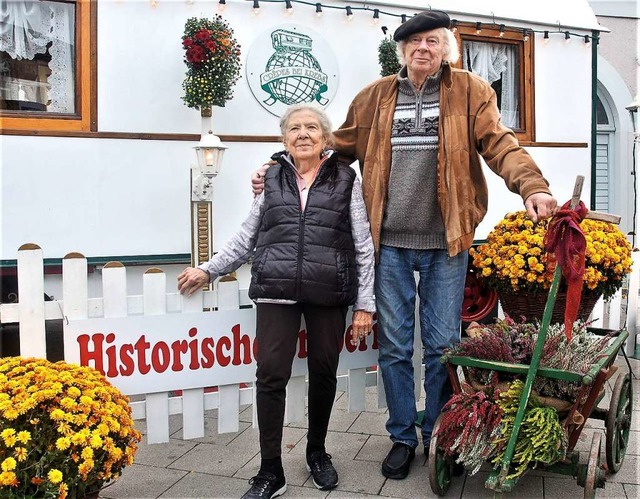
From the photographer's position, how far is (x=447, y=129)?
313cm

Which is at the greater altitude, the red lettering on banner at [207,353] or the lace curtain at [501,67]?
A: the lace curtain at [501,67]

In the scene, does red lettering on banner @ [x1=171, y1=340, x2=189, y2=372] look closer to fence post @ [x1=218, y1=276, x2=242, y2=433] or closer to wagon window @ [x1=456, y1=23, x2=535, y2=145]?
fence post @ [x1=218, y1=276, x2=242, y2=433]

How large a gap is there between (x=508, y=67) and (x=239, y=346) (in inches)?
185

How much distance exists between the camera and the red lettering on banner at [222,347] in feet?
11.1

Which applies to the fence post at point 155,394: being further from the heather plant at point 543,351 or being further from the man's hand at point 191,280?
the heather plant at point 543,351


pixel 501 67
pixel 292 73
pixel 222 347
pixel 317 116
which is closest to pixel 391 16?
pixel 292 73

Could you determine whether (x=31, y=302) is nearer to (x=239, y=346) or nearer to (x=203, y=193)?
(x=239, y=346)

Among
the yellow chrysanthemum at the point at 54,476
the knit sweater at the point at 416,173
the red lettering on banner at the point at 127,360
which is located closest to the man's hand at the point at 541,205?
the knit sweater at the point at 416,173

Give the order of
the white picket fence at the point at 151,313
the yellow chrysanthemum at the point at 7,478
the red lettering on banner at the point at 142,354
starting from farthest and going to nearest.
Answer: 1. the red lettering on banner at the point at 142,354
2. the white picket fence at the point at 151,313
3. the yellow chrysanthemum at the point at 7,478

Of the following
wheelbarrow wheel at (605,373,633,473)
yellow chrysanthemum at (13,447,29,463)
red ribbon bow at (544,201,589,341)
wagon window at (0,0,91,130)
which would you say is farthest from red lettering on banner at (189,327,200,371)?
wagon window at (0,0,91,130)

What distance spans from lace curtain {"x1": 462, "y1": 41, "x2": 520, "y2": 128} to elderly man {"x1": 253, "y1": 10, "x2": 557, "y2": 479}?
11.6 ft

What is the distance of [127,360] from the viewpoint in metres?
3.16

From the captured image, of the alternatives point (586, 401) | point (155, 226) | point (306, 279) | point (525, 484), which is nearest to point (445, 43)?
point (306, 279)

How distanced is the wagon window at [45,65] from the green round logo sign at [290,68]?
1332 millimetres
